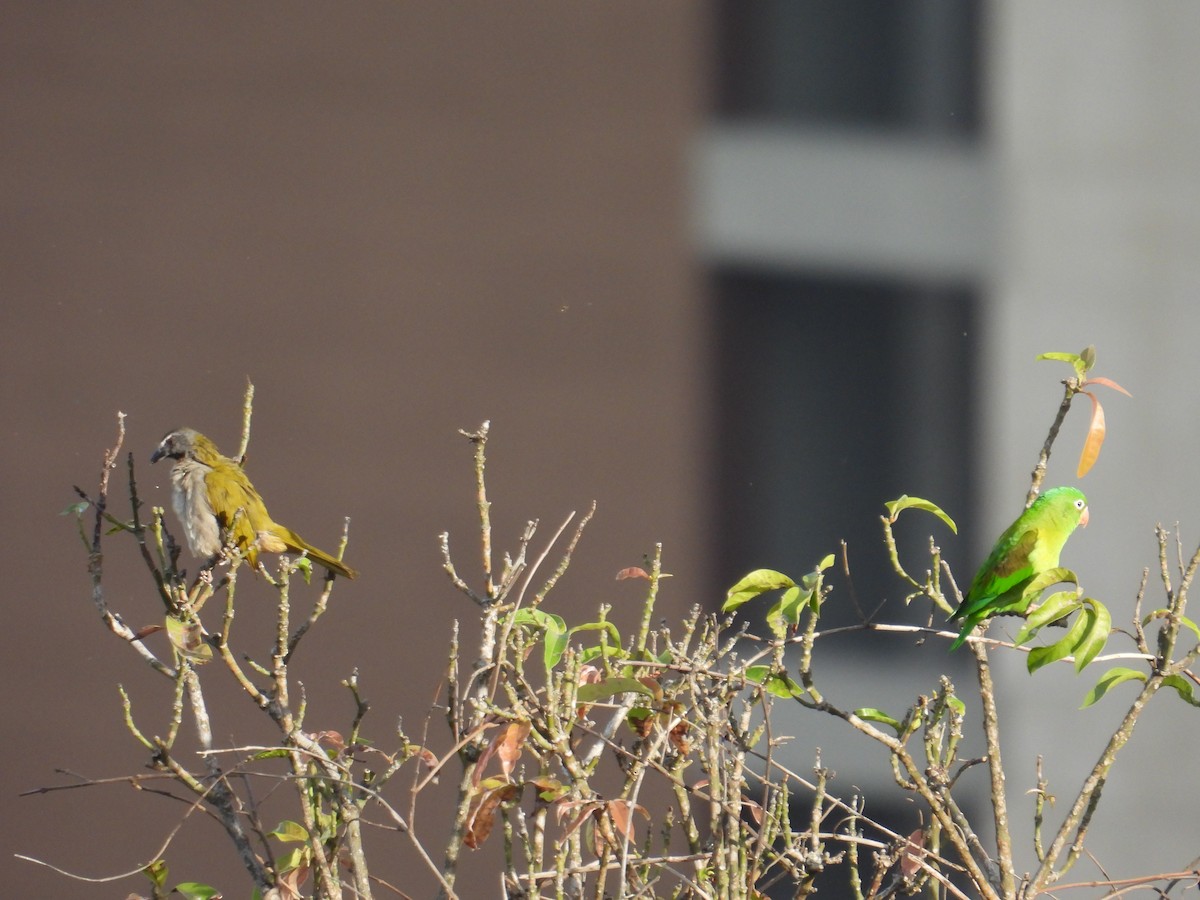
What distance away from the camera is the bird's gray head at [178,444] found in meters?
3.36

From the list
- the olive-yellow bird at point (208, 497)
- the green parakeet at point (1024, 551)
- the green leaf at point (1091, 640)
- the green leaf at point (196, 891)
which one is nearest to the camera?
the green leaf at point (1091, 640)

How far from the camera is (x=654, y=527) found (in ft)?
15.5

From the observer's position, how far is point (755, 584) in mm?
1981

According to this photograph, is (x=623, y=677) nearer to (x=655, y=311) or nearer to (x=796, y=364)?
(x=655, y=311)

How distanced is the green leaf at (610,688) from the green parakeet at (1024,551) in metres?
0.57

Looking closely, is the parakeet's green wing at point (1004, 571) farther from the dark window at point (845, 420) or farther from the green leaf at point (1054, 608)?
the dark window at point (845, 420)

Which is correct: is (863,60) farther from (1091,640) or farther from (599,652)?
(1091,640)

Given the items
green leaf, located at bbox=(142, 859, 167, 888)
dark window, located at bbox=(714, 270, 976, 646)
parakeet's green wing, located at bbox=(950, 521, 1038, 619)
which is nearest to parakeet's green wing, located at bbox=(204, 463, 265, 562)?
green leaf, located at bbox=(142, 859, 167, 888)

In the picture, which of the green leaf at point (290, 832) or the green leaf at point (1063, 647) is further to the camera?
the green leaf at point (290, 832)

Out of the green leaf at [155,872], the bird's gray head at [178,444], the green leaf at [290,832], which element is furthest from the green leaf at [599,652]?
the bird's gray head at [178,444]

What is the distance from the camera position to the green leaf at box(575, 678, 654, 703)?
1.86 m

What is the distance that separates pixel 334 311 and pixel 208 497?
122cm

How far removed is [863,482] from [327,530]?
2.47m

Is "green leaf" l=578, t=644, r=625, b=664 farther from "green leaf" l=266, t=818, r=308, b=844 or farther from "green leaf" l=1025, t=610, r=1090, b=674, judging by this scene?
"green leaf" l=1025, t=610, r=1090, b=674
